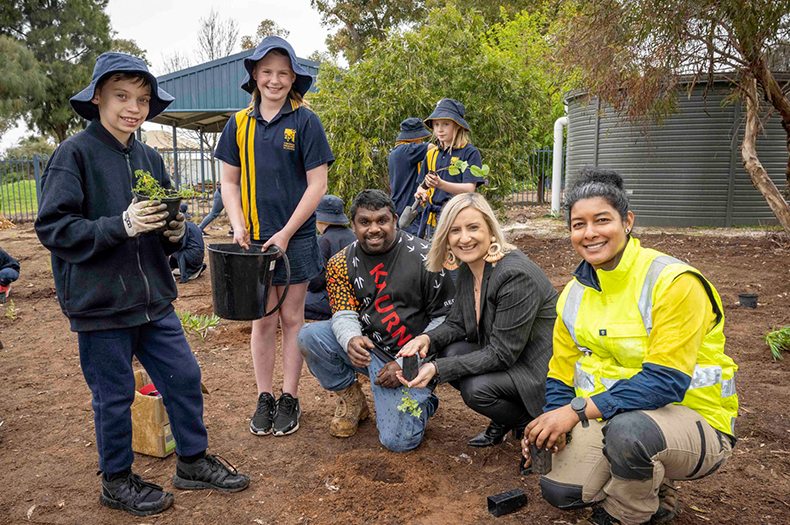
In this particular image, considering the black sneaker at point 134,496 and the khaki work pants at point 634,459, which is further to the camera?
the black sneaker at point 134,496

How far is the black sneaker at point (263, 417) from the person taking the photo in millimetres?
3197

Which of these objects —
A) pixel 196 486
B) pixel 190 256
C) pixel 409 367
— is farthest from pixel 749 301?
pixel 190 256

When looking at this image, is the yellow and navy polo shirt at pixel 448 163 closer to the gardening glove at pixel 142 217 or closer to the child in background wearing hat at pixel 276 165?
the child in background wearing hat at pixel 276 165

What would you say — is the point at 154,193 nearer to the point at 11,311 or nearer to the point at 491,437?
the point at 491,437

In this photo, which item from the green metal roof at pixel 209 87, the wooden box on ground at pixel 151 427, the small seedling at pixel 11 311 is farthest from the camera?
the green metal roof at pixel 209 87

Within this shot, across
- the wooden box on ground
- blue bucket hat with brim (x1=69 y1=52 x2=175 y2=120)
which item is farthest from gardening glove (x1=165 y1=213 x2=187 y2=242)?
the wooden box on ground

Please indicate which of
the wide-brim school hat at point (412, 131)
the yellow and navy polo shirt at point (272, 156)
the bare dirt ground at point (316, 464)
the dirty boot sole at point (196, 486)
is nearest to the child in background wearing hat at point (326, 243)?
the bare dirt ground at point (316, 464)

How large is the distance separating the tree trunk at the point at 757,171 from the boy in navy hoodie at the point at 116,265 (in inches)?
302

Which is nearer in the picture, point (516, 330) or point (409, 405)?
point (516, 330)

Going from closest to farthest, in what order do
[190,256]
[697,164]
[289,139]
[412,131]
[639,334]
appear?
1. [639,334]
2. [289,139]
3. [412,131]
4. [190,256]
5. [697,164]

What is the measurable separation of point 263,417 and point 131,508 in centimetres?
88

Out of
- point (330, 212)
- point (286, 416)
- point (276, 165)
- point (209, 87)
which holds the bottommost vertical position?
point (286, 416)

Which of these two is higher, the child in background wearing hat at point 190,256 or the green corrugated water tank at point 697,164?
the green corrugated water tank at point 697,164

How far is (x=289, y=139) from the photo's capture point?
3.00 m
